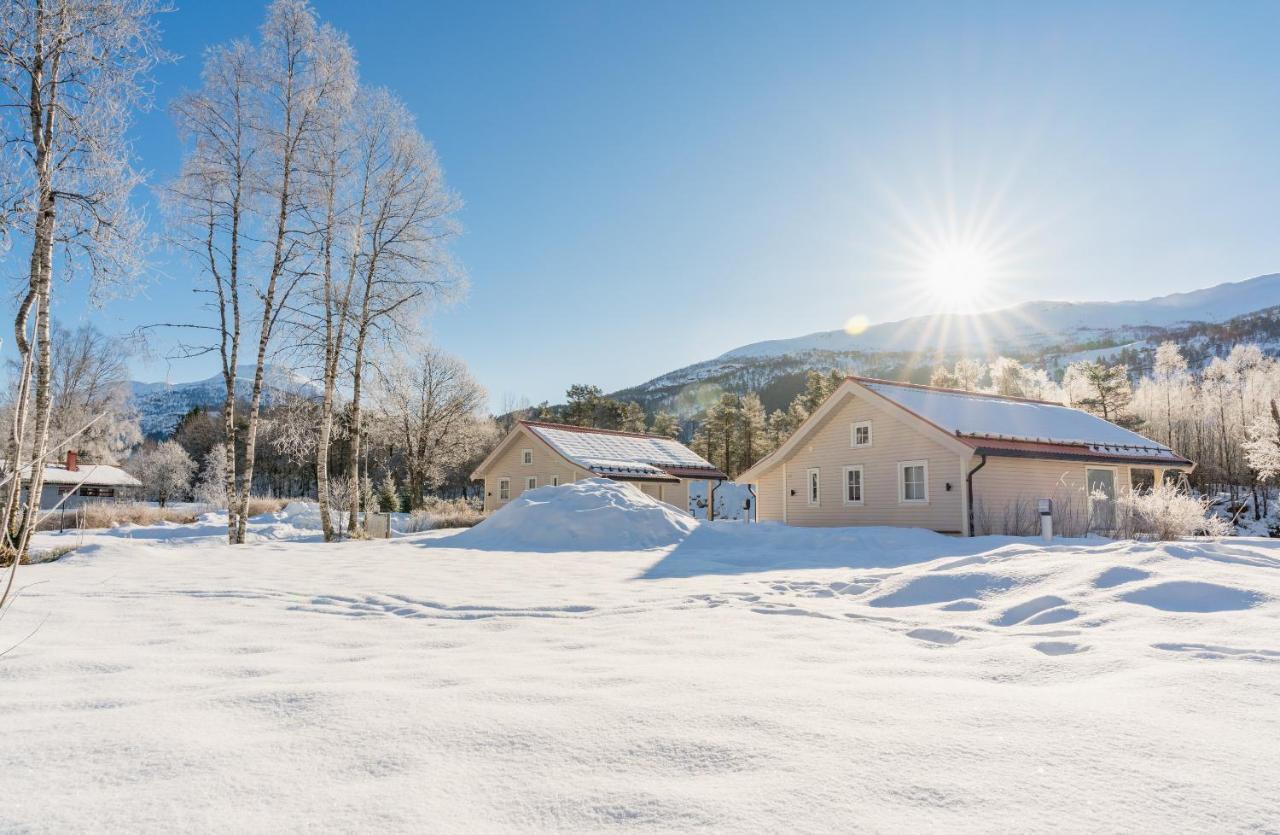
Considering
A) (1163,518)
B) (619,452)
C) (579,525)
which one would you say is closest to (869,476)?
(1163,518)

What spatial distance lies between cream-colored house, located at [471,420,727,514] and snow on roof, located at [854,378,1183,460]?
1154 centimetres

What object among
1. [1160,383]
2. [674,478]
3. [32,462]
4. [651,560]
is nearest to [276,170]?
[651,560]

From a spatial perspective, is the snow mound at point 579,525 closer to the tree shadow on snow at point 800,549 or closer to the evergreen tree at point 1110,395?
the tree shadow on snow at point 800,549

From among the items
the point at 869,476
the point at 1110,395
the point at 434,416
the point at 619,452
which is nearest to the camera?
the point at 869,476

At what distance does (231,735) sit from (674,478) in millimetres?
25909

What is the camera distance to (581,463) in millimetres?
25891

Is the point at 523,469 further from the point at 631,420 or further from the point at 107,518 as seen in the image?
the point at 631,420

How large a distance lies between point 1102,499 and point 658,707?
742 inches

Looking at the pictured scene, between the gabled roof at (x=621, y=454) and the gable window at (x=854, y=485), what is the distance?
10041 mm

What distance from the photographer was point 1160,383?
1991 inches

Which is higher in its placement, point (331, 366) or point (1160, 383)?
point (1160, 383)

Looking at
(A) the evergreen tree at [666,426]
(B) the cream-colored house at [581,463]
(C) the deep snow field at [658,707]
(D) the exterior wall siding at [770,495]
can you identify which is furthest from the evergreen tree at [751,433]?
(C) the deep snow field at [658,707]

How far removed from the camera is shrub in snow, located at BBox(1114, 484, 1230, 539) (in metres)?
11.9

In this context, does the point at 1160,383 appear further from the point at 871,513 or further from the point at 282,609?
the point at 282,609
